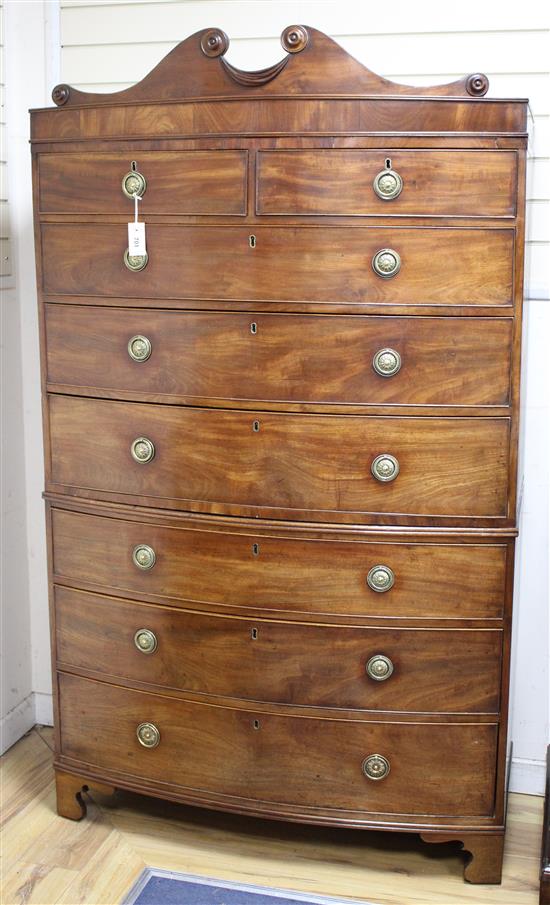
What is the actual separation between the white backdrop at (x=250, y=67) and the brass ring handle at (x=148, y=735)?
0.74m

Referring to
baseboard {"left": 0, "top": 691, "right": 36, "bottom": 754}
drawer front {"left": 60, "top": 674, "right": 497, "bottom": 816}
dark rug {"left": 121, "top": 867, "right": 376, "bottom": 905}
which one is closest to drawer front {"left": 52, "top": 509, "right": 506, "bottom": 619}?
drawer front {"left": 60, "top": 674, "right": 497, "bottom": 816}

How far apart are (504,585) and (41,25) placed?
2.02 m

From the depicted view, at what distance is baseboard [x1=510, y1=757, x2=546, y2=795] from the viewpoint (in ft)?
9.70

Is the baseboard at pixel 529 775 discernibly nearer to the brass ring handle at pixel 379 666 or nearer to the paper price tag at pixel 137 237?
the brass ring handle at pixel 379 666

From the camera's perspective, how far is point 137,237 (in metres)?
2.34

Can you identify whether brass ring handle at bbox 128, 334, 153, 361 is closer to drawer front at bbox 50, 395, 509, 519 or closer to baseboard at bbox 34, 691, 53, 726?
drawer front at bbox 50, 395, 509, 519

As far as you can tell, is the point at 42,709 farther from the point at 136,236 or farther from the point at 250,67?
the point at 250,67

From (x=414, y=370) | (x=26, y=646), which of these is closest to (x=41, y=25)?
(x=414, y=370)

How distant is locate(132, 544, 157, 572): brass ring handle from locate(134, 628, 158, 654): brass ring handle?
0.51 feet

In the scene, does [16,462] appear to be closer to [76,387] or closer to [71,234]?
[76,387]

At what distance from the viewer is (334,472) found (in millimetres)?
2326

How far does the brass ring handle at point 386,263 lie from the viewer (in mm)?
2215

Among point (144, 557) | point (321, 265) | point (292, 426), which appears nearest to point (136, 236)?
point (321, 265)

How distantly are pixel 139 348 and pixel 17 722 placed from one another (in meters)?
1.44
